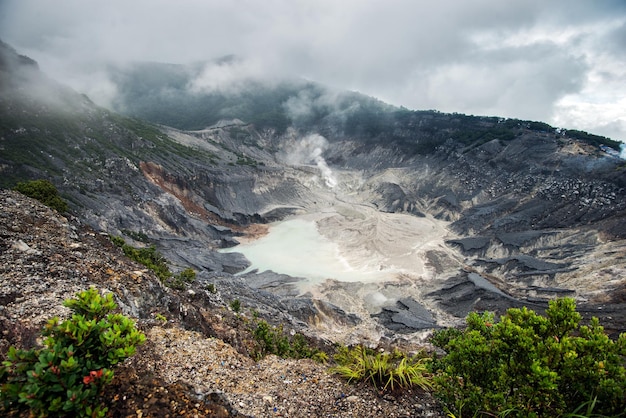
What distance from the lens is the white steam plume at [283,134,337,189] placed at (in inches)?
5139

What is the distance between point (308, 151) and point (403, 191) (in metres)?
55.6

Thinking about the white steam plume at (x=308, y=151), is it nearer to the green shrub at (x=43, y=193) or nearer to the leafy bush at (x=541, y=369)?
the green shrub at (x=43, y=193)

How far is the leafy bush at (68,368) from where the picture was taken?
392 cm

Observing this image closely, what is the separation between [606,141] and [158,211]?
3829 inches

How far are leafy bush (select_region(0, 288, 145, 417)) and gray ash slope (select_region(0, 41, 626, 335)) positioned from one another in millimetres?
26943

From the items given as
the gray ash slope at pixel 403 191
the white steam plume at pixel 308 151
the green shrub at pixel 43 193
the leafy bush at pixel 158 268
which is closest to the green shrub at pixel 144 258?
the leafy bush at pixel 158 268

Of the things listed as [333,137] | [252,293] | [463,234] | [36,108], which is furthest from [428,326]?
[333,137]

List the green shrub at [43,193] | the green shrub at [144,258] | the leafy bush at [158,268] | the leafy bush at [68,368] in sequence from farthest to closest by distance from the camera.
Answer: the green shrub at [43,193], the green shrub at [144,258], the leafy bush at [158,268], the leafy bush at [68,368]

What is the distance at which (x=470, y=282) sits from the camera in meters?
43.9

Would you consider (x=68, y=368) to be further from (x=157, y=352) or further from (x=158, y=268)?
(x=158, y=268)

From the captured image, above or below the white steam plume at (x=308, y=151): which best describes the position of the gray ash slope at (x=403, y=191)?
below

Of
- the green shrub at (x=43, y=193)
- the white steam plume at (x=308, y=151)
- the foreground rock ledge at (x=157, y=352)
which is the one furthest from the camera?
the white steam plume at (x=308, y=151)

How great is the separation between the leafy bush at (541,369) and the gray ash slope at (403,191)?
26746 mm

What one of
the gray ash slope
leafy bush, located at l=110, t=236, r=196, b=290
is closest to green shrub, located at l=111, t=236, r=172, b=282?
leafy bush, located at l=110, t=236, r=196, b=290
